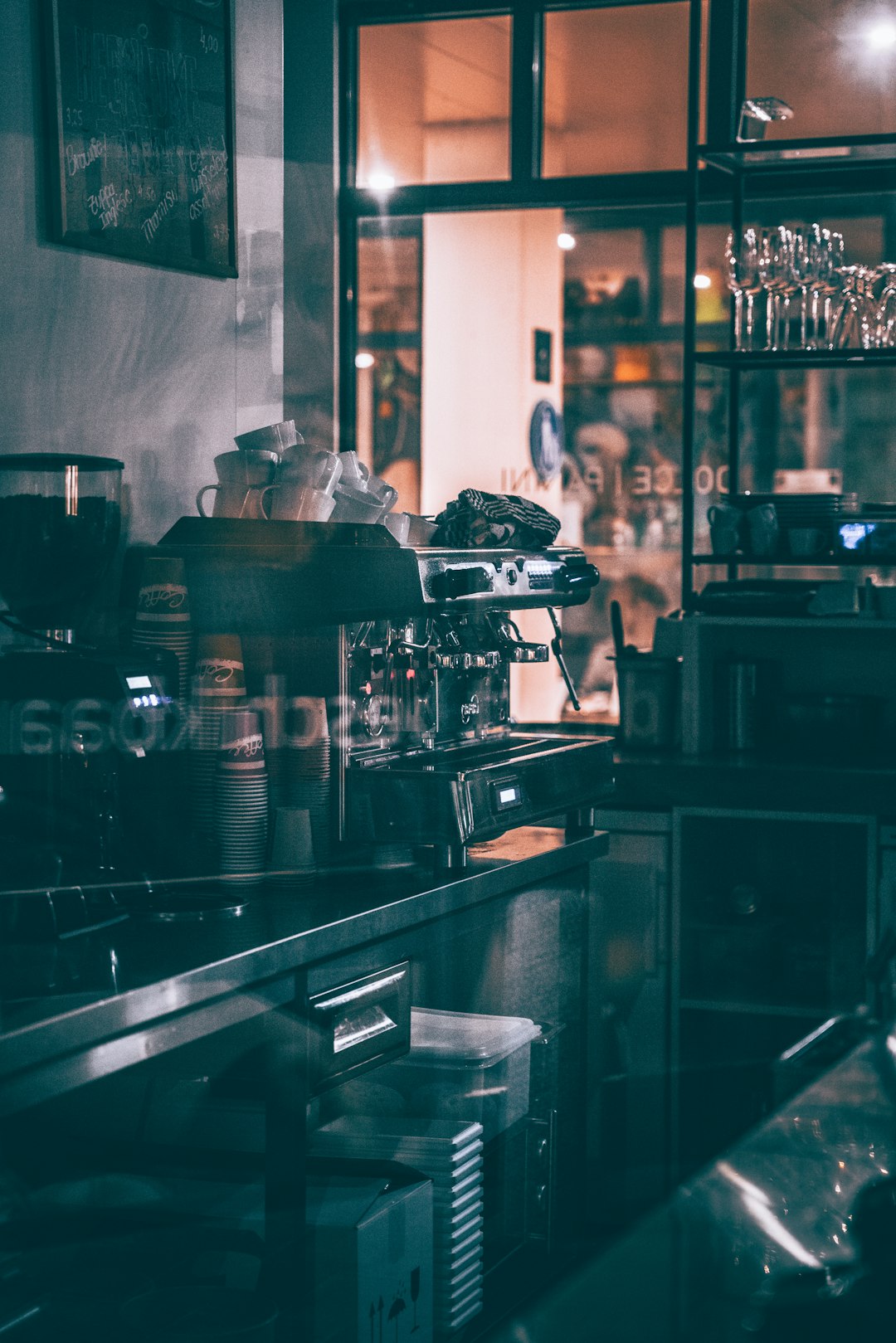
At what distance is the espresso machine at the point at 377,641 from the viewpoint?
260cm

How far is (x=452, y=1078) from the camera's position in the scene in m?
2.60

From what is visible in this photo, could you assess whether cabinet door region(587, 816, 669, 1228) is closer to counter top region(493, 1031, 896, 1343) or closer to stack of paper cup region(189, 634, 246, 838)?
stack of paper cup region(189, 634, 246, 838)

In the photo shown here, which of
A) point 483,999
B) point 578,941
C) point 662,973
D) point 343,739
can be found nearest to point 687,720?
point 662,973

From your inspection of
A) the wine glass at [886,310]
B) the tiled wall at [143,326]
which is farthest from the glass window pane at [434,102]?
the tiled wall at [143,326]

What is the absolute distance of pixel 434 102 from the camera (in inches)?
199

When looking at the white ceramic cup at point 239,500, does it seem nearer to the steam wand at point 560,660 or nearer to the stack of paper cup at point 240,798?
the stack of paper cup at point 240,798

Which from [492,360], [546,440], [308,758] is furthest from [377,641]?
[492,360]

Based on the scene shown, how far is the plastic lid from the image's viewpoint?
8.60 feet

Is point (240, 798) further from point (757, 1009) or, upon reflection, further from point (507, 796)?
point (757, 1009)

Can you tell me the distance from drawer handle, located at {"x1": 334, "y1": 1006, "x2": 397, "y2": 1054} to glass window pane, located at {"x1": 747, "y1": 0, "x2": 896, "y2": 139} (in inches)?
124

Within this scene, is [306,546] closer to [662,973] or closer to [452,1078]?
[452,1078]

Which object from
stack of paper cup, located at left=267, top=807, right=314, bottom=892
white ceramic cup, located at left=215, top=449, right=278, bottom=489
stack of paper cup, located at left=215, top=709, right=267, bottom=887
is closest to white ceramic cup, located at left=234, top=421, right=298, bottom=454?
white ceramic cup, located at left=215, top=449, right=278, bottom=489

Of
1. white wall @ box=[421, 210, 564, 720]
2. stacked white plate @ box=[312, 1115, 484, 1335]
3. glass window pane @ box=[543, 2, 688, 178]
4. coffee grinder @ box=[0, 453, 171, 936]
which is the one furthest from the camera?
white wall @ box=[421, 210, 564, 720]

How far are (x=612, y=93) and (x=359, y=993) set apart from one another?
136 inches
